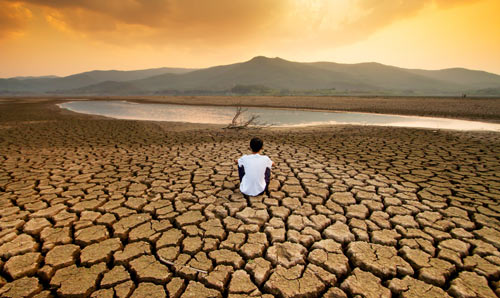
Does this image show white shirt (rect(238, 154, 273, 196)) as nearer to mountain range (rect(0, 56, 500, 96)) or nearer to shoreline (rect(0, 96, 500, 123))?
shoreline (rect(0, 96, 500, 123))

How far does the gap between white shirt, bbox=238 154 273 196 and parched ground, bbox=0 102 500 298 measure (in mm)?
184

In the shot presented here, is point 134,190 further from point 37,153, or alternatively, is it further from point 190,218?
point 37,153

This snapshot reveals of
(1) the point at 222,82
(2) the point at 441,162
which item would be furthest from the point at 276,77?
(2) the point at 441,162

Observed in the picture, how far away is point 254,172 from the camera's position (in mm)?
3076

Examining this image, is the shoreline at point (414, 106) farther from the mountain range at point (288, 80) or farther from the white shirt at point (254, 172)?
the mountain range at point (288, 80)

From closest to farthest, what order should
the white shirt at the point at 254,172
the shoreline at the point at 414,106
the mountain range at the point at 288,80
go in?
1. the white shirt at the point at 254,172
2. the shoreline at the point at 414,106
3. the mountain range at the point at 288,80

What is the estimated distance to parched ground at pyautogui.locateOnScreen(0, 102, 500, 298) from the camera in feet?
5.76

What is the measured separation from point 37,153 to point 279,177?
5721 millimetres

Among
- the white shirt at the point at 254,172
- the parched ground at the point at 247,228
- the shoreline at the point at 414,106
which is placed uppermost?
the shoreline at the point at 414,106

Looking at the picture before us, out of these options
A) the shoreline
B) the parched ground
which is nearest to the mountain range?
the shoreline

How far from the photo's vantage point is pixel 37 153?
5387mm

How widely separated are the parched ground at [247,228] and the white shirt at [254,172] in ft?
0.60

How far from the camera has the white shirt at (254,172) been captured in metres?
3.04

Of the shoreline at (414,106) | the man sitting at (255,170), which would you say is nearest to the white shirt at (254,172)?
the man sitting at (255,170)
